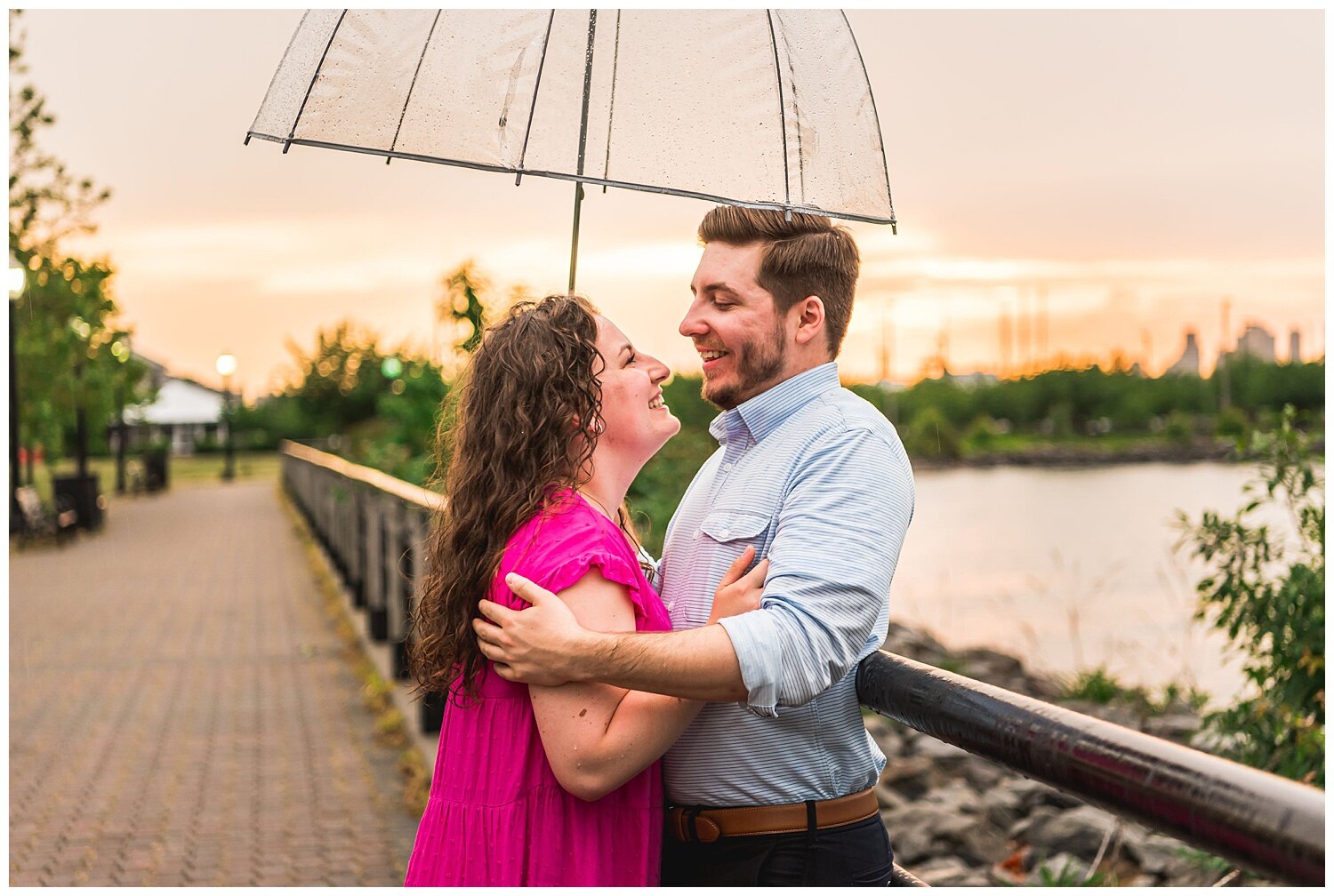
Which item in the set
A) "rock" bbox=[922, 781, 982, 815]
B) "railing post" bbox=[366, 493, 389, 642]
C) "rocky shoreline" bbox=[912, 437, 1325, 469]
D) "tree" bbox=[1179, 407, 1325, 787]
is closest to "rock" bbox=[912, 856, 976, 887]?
"rock" bbox=[922, 781, 982, 815]

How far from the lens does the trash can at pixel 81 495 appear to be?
2248 centimetres

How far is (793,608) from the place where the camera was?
1.79m

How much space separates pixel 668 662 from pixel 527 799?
17.0 inches

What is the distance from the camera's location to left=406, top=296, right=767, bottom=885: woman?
193 cm

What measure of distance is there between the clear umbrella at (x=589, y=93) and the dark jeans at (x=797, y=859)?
3.45 feet

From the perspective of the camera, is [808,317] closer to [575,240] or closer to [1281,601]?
[575,240]

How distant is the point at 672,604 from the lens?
222cm

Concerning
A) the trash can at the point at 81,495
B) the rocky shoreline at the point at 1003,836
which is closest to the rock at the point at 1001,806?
the rocky shoreline at the point at 1003,836

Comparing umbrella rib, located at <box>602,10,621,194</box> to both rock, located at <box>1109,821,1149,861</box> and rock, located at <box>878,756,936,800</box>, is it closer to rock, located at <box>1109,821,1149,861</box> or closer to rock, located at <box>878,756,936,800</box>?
rock, located at <box>1109,821,1149,861</box>

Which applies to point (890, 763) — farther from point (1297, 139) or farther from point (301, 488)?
point (301, 488)

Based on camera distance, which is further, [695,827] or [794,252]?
[794,252]

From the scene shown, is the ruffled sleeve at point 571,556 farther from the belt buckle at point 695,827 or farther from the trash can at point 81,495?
the trash can at point 81,495

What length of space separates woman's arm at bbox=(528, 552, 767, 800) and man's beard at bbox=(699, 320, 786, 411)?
1.39 feet

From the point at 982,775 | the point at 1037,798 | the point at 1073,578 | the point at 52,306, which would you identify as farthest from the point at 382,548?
the point at 1073,578
